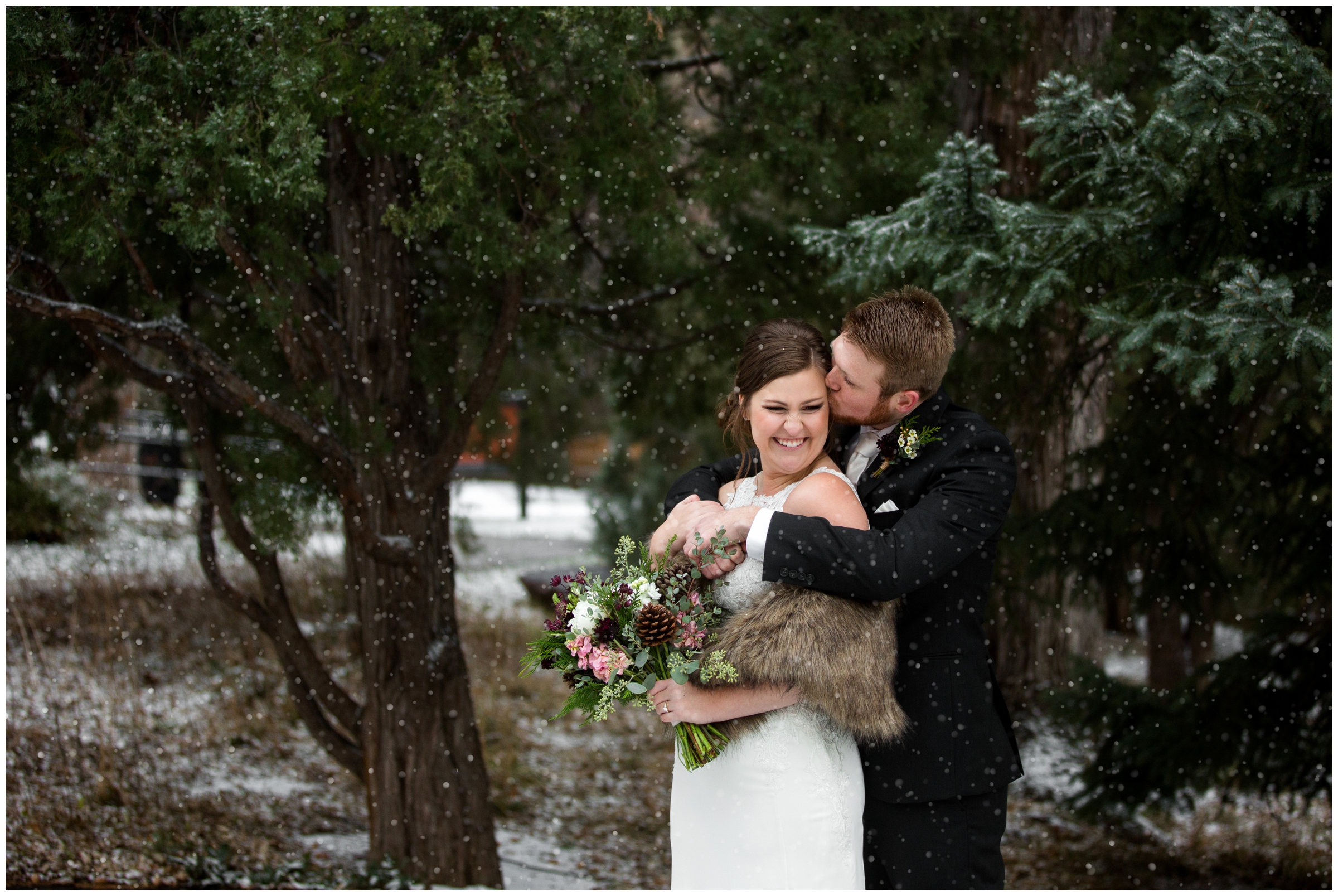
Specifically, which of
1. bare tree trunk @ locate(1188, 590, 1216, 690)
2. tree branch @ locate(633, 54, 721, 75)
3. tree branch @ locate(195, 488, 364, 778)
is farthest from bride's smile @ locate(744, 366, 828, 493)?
bare tree trunk @ locate(1188, 590, 1216, 690)

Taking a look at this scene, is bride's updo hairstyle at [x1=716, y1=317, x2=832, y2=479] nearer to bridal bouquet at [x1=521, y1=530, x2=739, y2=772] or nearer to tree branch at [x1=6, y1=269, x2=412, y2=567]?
bridal bouquet at [x1=521, y1=530, x2=739, y2=772]

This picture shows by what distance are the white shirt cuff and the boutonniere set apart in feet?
1.38

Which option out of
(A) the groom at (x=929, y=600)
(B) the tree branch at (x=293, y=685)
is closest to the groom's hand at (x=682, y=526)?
(A) the groom at (x=929, y=600)

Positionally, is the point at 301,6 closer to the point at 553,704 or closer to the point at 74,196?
the point at 74,196

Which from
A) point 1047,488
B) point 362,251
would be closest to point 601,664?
point 362,251

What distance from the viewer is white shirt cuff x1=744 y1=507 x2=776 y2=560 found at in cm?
247

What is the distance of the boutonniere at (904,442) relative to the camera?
Answer: 2678 millimetres

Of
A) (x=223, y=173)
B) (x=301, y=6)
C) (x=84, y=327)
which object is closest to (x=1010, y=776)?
(x=223, y=173)

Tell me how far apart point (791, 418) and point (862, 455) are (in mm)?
→ 365

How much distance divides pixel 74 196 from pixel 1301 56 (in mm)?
4164

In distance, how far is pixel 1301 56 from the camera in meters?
3.25

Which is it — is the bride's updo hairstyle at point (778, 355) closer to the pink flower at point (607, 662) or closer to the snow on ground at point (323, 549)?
the pink flower at point (607, 662)

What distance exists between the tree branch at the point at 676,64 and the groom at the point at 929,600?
301 centimetres

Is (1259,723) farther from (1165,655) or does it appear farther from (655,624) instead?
(1165,655)
